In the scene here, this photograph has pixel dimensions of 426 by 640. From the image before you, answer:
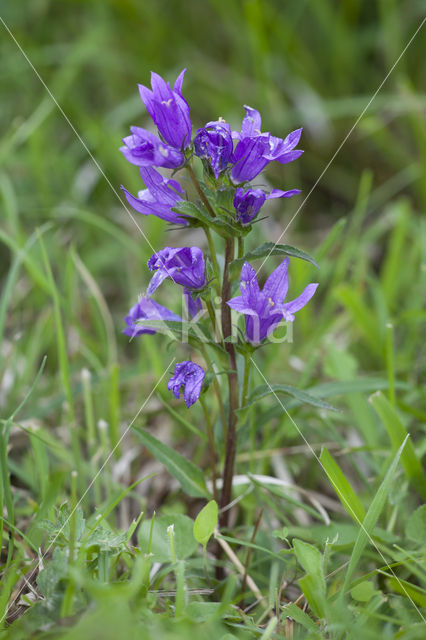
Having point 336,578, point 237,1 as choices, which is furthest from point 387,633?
point 237,1

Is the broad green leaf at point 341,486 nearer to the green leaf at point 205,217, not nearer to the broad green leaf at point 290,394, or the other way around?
the broad green leaf at point 290,394

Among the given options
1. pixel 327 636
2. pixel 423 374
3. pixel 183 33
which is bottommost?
pixel 327 636

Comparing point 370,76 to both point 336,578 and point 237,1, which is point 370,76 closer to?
point 237,1

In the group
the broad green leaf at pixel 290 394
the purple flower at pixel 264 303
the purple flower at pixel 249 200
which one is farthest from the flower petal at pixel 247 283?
the broad green leaf at pixel 290 394

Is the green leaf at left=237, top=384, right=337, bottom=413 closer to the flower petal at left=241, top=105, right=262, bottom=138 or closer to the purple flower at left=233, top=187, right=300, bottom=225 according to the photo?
the purple flower at left=233, top=187, right=300, bottom=225

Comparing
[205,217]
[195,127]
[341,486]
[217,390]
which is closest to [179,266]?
[205,217]

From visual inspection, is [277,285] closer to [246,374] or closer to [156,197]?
[246,374]
